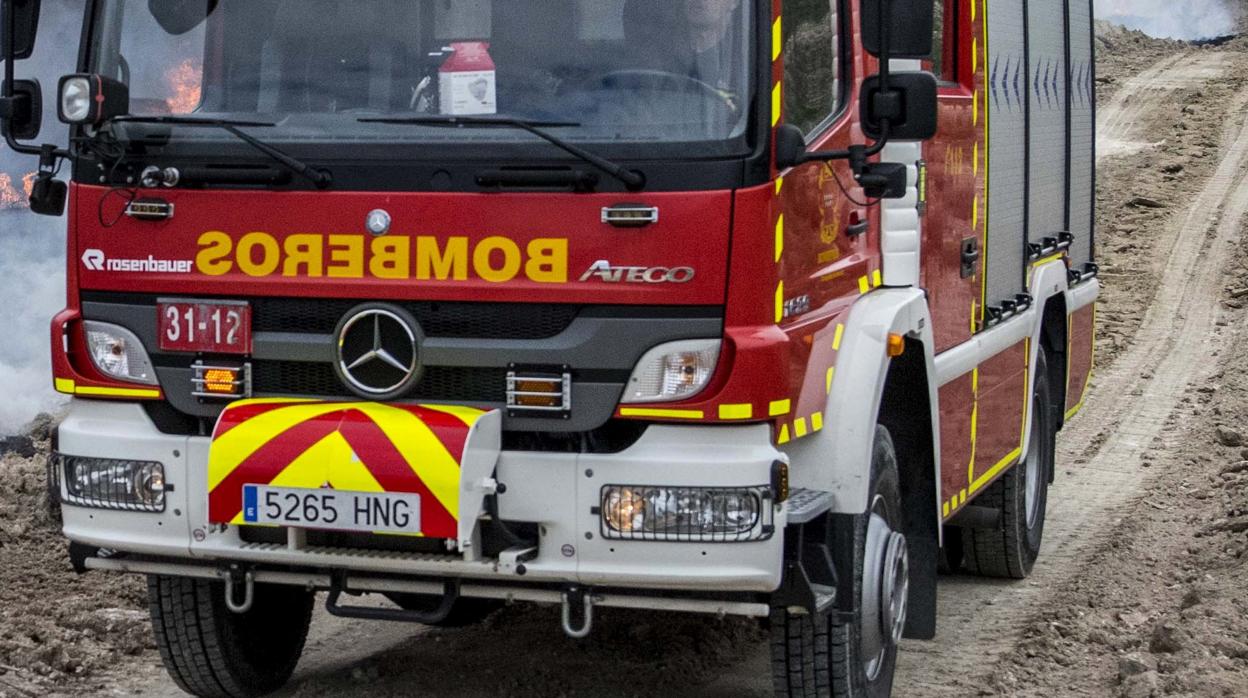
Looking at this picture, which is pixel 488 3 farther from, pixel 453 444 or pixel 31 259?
pixel 31 259

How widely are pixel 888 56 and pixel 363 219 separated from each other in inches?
59.0

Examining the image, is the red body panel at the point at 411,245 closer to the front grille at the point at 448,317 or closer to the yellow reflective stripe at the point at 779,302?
the front grille at the point at 448,317

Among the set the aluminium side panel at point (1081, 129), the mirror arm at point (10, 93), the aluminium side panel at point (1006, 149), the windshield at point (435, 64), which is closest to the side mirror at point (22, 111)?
the mirror arm at point (10, 93)

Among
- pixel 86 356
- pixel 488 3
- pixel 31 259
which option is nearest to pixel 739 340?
pixel 488 3

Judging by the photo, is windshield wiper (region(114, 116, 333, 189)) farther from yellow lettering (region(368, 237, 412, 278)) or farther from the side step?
the side step

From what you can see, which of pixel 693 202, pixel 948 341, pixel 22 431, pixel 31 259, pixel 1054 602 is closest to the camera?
pixel 693 202

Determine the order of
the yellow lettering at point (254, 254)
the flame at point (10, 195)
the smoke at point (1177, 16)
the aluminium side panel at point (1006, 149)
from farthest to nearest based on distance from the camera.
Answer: the smoke at point (1177, 16), the flame at point (10, 195), the aluminium side panel at point (1006, 149), the yellow lettering at point (254, 254)

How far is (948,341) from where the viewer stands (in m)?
6.70

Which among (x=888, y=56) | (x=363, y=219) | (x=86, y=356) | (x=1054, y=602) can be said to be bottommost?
(x=1054, y=602)

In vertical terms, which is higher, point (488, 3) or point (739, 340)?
point (488, 3)

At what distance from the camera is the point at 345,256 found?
16.8ft

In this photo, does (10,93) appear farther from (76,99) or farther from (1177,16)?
(1177,16)

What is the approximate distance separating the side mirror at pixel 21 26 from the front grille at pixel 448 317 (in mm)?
1076

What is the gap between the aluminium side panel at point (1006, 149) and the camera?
293 inches
